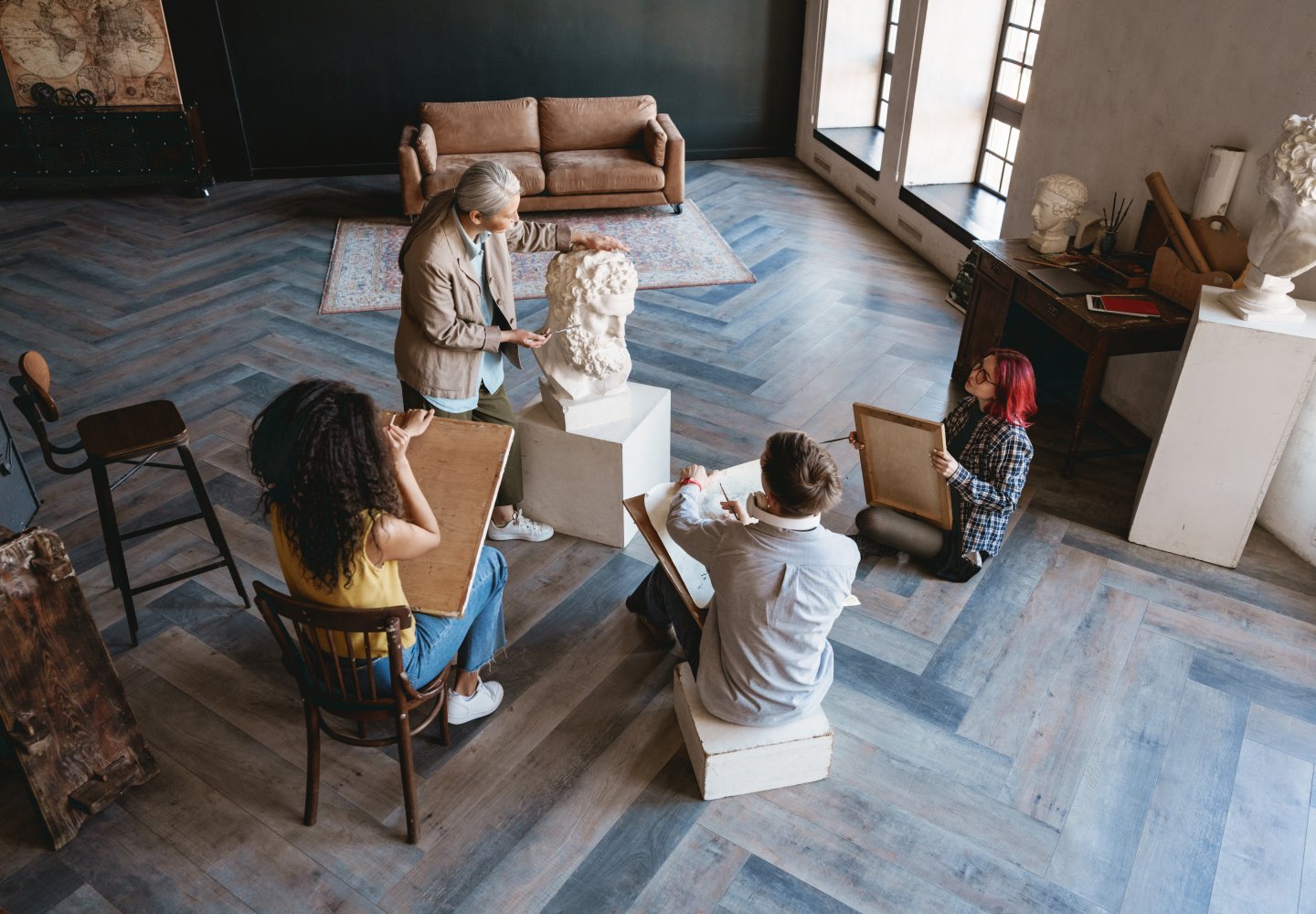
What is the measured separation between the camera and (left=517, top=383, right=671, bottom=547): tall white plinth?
4.19 meters

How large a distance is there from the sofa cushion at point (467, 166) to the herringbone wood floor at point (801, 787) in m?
3.35

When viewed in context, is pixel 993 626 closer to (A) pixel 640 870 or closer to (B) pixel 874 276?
(A) pixel 640 870

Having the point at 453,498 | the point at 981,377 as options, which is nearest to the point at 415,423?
the point at 453,498

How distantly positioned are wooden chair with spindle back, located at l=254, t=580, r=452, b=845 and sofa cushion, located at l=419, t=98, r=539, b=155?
656cm

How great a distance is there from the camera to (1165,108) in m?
5.00

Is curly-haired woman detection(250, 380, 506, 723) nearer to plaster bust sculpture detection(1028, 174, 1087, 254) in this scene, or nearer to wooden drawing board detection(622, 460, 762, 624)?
wooden drawing board detection(622, 460, 762, 624)

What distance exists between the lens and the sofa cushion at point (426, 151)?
809cm

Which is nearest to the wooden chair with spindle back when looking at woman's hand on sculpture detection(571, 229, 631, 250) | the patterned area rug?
woman's hand on sculpture detection(571, 229, 631, 250)

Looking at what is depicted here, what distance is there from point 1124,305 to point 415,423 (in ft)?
11.3

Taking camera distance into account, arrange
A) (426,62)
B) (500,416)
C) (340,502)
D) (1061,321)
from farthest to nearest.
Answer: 1. (426,62)
2. (1061,321)
3. (500,416)
4. (340,502)

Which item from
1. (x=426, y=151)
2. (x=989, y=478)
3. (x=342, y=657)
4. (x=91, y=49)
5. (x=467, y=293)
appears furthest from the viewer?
(x=91, y=49)

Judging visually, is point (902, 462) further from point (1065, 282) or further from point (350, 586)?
point (350, 586)

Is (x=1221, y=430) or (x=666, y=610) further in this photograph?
(x=1221, y=430)

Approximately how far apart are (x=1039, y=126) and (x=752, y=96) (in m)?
4.55
